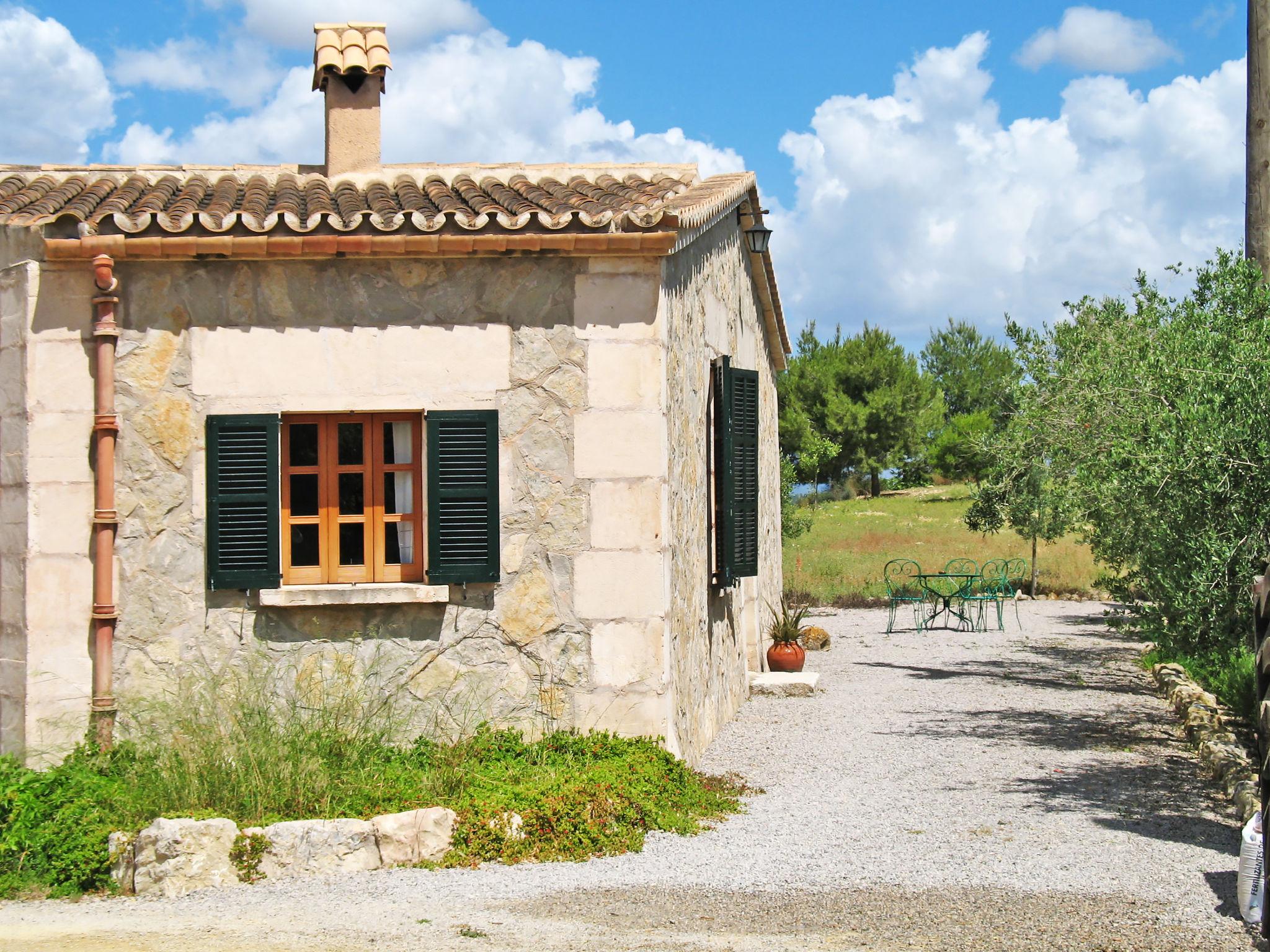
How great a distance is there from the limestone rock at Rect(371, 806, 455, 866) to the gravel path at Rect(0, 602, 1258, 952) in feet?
0.40

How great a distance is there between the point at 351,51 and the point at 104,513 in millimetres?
4220

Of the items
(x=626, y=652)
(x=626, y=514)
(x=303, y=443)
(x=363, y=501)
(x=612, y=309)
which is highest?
(x=612, y=309)

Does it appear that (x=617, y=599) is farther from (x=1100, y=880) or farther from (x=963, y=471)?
(x=963, y=471)

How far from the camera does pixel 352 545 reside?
847cm

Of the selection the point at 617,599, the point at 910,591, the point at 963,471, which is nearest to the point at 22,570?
the point at 617,599

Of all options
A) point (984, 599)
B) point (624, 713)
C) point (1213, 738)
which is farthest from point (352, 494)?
point (984, 599)

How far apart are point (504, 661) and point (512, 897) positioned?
7.19 feet

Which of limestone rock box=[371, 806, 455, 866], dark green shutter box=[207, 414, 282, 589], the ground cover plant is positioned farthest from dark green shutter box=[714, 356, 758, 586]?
limestone rock box=[371, 806, 455, 866]

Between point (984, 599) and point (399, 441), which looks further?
point (984, 599)

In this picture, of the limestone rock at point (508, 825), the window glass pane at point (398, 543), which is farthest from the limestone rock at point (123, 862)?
the window glass pane at point (398, 543)

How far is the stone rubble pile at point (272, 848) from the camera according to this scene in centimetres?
654

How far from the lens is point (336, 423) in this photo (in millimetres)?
8484

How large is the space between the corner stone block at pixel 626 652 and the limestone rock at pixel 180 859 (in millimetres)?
2527

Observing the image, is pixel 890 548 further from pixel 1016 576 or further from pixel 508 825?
pixel 508 825
